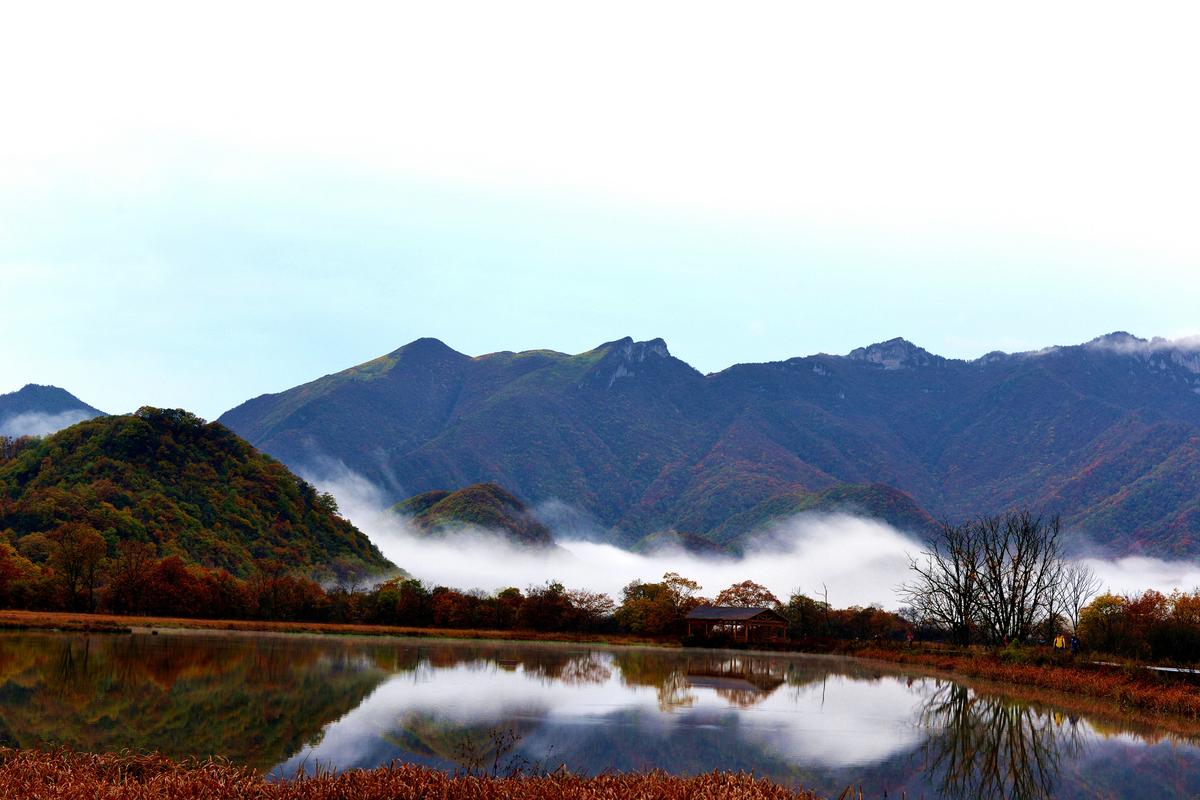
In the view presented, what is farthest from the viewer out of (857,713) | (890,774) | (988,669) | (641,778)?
(988,669)

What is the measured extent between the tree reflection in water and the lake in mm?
66

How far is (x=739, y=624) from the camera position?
320ft

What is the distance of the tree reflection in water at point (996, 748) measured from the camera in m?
18.0

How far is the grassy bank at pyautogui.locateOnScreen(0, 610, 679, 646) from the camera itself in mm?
57812

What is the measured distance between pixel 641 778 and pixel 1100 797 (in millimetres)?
9091

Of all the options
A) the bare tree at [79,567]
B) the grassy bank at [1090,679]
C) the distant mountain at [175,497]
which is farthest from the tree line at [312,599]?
the grassy bank at [1090,679]

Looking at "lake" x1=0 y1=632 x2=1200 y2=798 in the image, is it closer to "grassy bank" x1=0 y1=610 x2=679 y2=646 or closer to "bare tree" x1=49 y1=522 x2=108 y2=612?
"grassy bank" x1=0 y1=610 x2=679 y2=646

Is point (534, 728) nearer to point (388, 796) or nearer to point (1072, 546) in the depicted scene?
point (388, 796)

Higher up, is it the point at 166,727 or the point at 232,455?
the point at 232,455

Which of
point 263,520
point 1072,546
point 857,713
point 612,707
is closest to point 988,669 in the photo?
point 857,713

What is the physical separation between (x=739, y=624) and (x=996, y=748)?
75769mm

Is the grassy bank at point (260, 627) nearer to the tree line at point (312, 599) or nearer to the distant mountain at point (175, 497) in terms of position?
the tree line at point (312, 599)

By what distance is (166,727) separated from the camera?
19688 mm

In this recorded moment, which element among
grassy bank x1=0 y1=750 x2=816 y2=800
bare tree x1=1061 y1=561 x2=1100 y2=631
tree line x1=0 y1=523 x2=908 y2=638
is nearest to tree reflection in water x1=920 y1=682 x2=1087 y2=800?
grassy bank x1=0 y1=750 x2=816 y2=800
